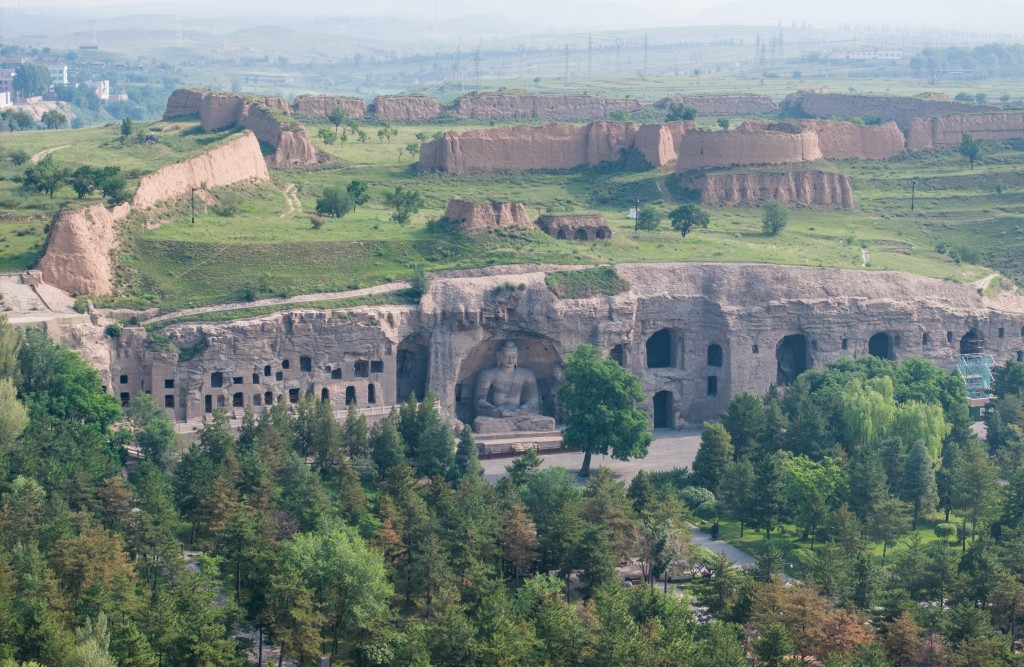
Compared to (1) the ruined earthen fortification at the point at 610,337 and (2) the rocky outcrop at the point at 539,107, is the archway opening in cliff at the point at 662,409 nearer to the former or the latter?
(1) the ruined earthen fortification at the point at 610,337

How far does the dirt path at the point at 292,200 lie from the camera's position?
9706 centimetres

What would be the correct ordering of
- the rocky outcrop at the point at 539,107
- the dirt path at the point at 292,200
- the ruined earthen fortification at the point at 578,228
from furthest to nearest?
the rocky outcrop at the point at 539,107 → the dirt path at the point at 292,200 → the ruined earthen fortification at the point at 578,228

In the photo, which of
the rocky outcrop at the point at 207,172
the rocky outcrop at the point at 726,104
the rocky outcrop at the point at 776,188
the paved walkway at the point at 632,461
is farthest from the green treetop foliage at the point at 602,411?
the rocky outcrop at the point at 726,104

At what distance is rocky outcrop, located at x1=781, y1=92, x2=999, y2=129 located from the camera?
13188cm

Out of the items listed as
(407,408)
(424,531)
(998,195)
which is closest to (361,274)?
(407,408)

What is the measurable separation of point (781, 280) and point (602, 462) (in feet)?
48.0

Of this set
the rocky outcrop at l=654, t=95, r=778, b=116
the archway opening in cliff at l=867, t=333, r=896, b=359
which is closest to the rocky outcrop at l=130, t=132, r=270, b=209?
the archway opening in cliff at l=867, t=333, r=896, b=359

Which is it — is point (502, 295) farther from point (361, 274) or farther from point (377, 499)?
point (377, 499)

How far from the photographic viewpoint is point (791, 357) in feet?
305

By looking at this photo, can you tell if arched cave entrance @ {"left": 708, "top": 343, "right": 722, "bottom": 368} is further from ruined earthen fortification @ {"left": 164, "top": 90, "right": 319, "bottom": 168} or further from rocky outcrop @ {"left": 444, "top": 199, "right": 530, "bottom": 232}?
ruined earthen fortification @ {"left": 164, "top": 90, "right": 319, "bottom": 168}

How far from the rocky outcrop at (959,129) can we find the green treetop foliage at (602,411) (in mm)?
46247

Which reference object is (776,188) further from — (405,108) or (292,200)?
(405,108)

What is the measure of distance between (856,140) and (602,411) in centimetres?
4432

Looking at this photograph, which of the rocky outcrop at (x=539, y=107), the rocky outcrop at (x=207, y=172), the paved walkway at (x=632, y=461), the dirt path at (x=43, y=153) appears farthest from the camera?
the rocky outcrop at (x=539, y=107)
